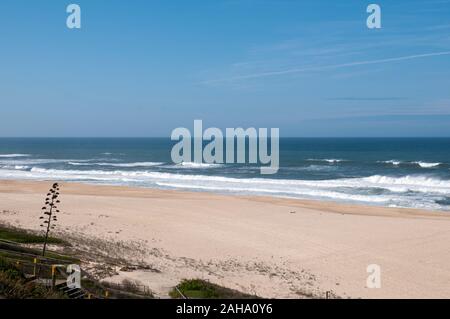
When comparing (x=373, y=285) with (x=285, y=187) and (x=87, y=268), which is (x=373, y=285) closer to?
(x=87, y=268)

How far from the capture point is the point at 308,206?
106 ft

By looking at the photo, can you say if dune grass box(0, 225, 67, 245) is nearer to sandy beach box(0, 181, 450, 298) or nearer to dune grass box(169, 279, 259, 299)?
sandy beach box(0, 181, 450, 298)

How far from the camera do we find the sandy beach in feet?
48.4

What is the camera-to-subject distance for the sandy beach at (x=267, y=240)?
14758mm

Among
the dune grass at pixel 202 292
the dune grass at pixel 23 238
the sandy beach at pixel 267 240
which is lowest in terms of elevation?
the sandy beach at pixel 267 240

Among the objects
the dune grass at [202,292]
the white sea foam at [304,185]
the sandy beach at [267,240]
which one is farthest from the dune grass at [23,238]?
the white sea foam at [304,185]

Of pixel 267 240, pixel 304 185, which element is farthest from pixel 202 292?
pixel 304 185

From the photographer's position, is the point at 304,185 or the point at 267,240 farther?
the point at 304,185

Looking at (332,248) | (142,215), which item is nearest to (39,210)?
(142,215)

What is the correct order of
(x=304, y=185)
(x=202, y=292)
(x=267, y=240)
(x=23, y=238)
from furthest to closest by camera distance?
1. (x=304, y=185)
2. (x=267, y=240)
3. (x=23, y=238)
4. (x=202, y=292)

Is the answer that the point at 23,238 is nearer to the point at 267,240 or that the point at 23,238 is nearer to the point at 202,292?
the point at 202,292

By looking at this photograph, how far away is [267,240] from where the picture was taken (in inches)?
838

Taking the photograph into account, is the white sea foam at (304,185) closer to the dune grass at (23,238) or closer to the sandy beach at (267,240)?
the sandy beach at (267,240)

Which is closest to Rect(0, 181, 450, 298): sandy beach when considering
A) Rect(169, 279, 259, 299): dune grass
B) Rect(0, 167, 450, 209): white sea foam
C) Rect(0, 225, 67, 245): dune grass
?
Rect(169, 279, 259, 299): dune grass
